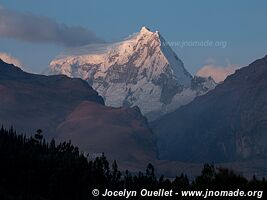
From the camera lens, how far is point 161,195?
634 ft

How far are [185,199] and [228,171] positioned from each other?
544 inches

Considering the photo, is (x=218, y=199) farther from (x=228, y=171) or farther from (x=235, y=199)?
(x=228, y=171)

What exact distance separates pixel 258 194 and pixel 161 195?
1246 inches

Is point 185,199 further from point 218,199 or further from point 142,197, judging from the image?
point 142,197

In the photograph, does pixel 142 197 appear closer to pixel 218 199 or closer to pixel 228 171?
pixel 228 171

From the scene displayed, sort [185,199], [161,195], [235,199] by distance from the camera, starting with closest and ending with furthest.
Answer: [235,199] → [185,199] → [161,195]

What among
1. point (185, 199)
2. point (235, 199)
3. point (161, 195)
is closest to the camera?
point (235, 199)

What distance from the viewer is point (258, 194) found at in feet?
550

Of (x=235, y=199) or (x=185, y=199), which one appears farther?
(x=185, y=199)

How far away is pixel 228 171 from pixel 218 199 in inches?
799

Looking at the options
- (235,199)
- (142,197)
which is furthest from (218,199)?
(142,197)

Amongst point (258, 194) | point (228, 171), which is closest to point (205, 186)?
point (228, 171)

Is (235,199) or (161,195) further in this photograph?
(161,195)

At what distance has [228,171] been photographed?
184 meters
